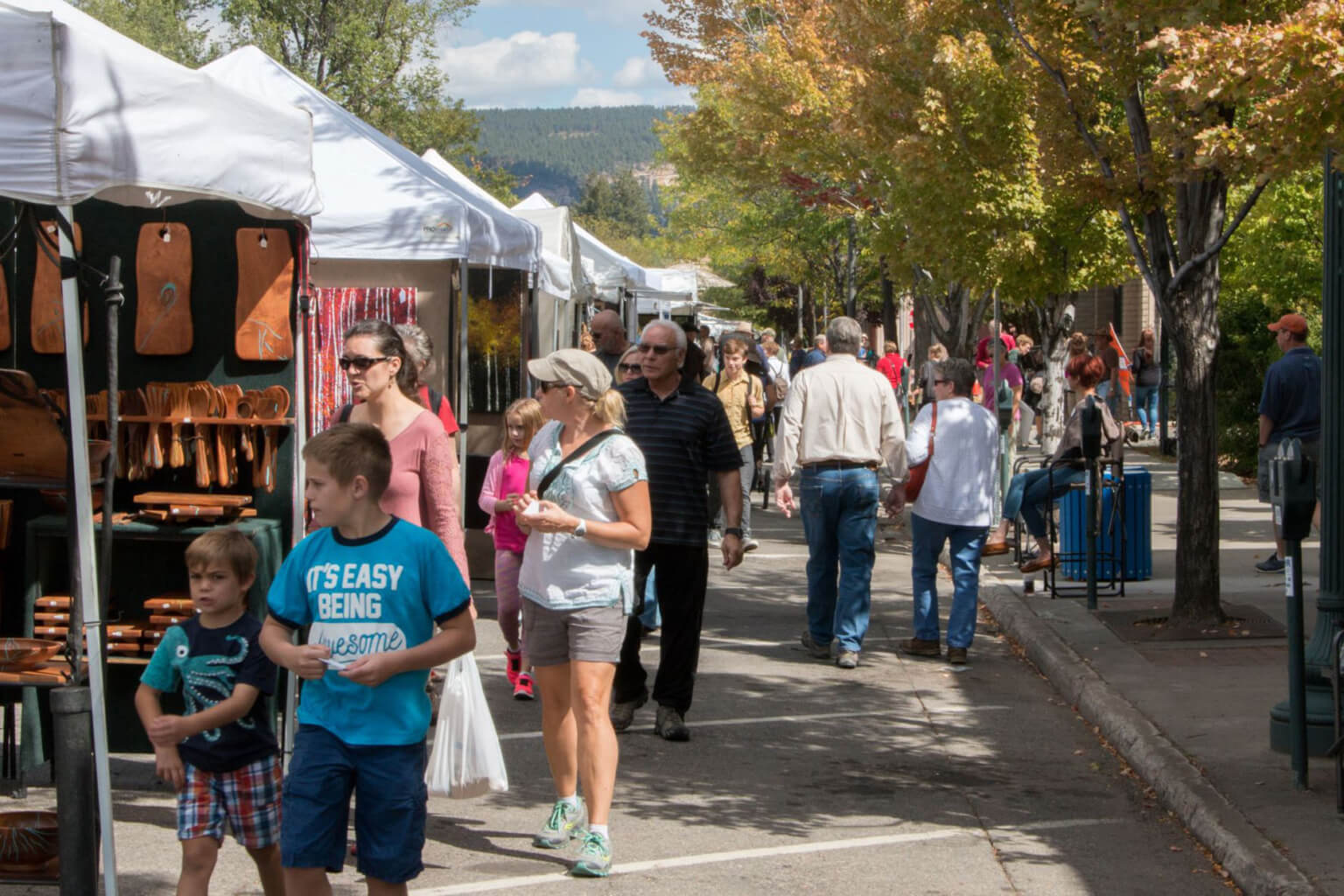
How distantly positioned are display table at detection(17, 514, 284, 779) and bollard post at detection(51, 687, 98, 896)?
5.74 feet

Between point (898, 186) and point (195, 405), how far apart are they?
1142 centimetres

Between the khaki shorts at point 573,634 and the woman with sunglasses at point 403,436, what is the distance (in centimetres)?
38

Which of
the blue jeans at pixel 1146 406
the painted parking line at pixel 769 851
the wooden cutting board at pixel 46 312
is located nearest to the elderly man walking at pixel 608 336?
the wooden cutting board at pixel 46 312

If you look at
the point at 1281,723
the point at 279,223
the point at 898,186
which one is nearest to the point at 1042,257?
the point at 898,186

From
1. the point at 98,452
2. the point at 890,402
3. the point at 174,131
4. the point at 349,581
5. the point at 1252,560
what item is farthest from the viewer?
the point at 1252,560

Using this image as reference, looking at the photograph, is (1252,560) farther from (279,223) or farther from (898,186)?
(279,223)

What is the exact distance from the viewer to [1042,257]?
42.4 feet

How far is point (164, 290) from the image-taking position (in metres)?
6.71

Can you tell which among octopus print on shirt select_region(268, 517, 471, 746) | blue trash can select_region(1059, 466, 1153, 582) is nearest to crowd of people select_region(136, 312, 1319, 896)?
octopus print on shirt select_region(268, 517, 471, 746)

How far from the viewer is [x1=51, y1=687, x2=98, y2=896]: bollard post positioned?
4.48m

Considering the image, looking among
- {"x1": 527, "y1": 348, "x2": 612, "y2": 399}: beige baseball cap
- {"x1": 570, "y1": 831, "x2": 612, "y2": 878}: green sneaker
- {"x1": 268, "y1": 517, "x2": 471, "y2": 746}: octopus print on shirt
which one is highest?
{"x1": 527, "y1": 348, "x2": 612, "y2": 399}: beige baseball cap

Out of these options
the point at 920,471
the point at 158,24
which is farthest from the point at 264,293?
the point at 158,24

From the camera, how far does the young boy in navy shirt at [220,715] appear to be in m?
4.38

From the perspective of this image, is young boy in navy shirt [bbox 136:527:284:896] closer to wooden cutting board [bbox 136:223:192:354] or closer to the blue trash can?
wooden cutting board [bbox 136:223:192:354]
